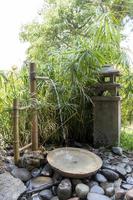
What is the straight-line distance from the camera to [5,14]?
4715 millimetres

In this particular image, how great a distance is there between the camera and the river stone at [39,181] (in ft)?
7.14

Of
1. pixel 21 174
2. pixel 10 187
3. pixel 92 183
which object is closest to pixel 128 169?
pixel 92 183

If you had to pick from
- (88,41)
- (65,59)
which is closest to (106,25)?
(88,41)

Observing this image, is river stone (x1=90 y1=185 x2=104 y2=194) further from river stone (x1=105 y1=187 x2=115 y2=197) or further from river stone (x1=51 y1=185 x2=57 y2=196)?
river stone (x1=51 y1=185 x2=57 y2=196)

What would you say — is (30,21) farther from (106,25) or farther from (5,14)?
(106,25)

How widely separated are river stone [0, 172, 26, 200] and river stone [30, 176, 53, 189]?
0.10 meters

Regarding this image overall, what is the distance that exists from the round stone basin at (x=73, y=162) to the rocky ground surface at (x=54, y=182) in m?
0.07

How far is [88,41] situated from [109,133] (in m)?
1.16

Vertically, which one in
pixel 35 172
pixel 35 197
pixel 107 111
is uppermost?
pixel 107 111

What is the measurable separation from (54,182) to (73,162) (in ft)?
0.96

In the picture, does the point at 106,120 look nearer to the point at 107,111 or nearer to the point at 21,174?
the point at 107,111

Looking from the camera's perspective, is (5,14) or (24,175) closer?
(24,175)

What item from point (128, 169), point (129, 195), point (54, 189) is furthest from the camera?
point (128, 169)

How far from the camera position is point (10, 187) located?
6.84ft
